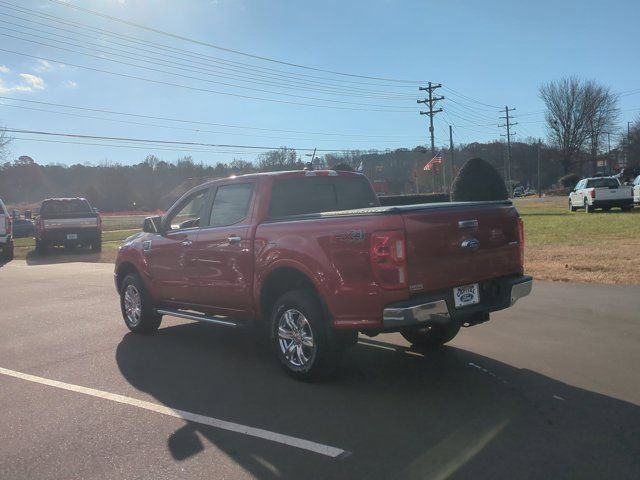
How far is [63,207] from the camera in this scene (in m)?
23.1

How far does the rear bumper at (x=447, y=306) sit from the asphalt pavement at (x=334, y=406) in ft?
2.18

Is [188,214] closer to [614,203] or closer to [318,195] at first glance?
Result: [318,195]

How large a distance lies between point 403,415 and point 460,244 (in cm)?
155

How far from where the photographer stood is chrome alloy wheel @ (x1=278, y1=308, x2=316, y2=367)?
5.39m

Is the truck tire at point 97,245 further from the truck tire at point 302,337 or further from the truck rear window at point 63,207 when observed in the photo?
the truck tire at point 302,337

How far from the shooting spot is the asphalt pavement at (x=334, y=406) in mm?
3783

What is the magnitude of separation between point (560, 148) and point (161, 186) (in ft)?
203

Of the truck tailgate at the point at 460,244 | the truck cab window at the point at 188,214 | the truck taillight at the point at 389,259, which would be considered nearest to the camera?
the truck taillight at the point at 389,259

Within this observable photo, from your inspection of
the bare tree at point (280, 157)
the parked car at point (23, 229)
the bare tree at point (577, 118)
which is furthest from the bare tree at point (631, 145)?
the parked car at point (23, 229)

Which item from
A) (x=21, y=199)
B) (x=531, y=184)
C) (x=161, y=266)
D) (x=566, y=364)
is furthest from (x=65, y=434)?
(x=531, y=184)

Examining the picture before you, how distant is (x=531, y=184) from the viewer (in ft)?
393

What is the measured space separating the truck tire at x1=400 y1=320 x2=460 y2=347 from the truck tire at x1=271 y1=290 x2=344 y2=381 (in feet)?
4.57

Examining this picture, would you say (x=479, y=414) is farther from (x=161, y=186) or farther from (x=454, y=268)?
(x=161, y=186)

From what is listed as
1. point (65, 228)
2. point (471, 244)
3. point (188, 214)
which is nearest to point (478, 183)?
point (65, 228)
